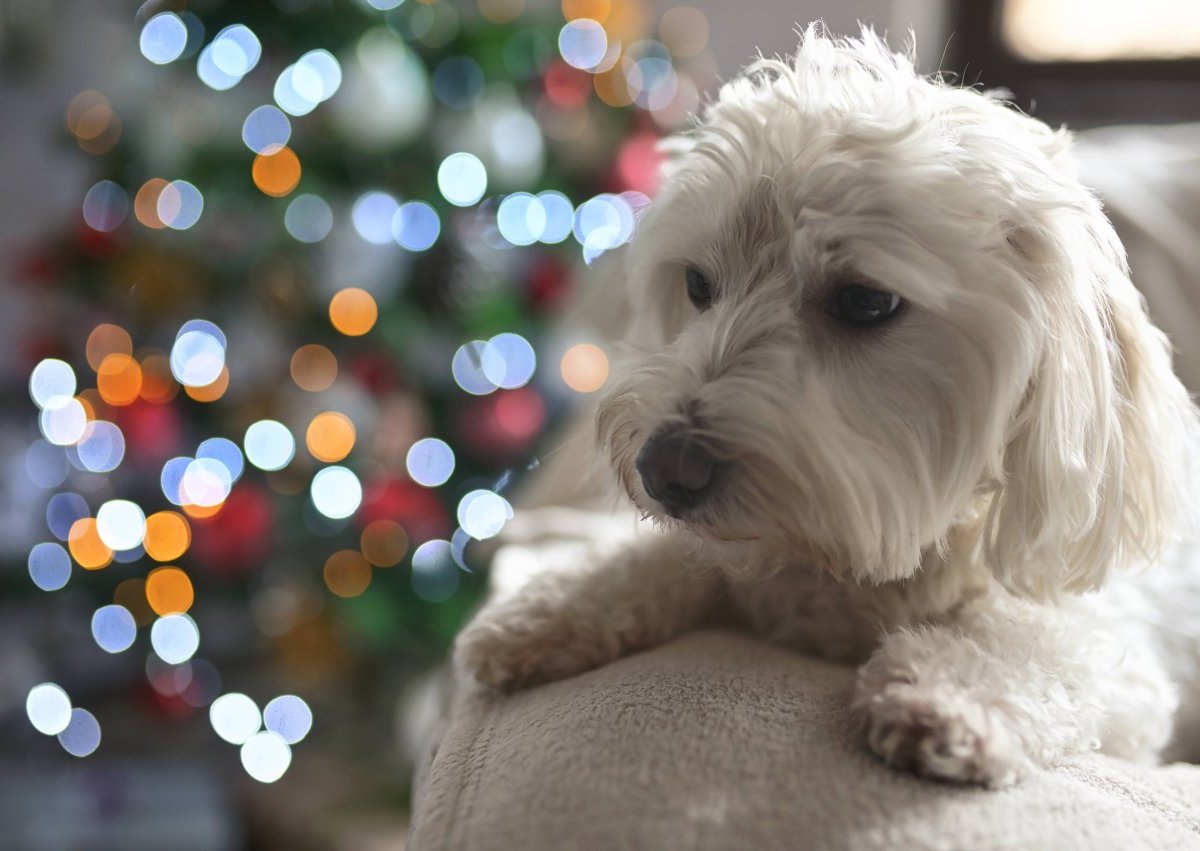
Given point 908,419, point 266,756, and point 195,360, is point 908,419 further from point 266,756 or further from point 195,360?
point 266,756

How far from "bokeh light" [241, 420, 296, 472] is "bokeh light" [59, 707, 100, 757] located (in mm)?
867

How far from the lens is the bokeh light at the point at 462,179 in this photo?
2.24m

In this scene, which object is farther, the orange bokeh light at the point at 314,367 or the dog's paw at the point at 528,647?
the orange bokeh light at the point at 314,367

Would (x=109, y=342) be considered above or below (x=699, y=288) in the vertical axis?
below

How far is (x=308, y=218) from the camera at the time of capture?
2189 mm

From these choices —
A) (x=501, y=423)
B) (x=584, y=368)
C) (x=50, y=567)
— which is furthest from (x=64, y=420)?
(x=584, y=368)

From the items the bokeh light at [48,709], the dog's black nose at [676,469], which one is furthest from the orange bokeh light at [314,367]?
the dog's black nose at [676,469]

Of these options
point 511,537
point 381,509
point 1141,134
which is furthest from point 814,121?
point 381,509

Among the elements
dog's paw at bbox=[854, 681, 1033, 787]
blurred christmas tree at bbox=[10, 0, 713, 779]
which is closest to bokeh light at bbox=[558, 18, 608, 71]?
blurred christmas tree at bbox=[10, 0, 713, 779]

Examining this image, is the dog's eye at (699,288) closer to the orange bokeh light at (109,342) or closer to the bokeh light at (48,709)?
the orange bokeh light at (109,342)

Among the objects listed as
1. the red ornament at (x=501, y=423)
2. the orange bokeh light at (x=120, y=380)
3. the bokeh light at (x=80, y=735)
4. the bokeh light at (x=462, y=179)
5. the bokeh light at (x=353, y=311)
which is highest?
the bokeh light at (x=462, y=179)

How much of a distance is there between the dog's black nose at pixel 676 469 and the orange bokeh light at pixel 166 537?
1.68 metres

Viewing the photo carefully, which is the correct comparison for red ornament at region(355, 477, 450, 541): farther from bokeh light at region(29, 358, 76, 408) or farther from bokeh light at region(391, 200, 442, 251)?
bokeh light at region(29, 358, 76, 408)

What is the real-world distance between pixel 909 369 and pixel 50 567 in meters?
2.09
